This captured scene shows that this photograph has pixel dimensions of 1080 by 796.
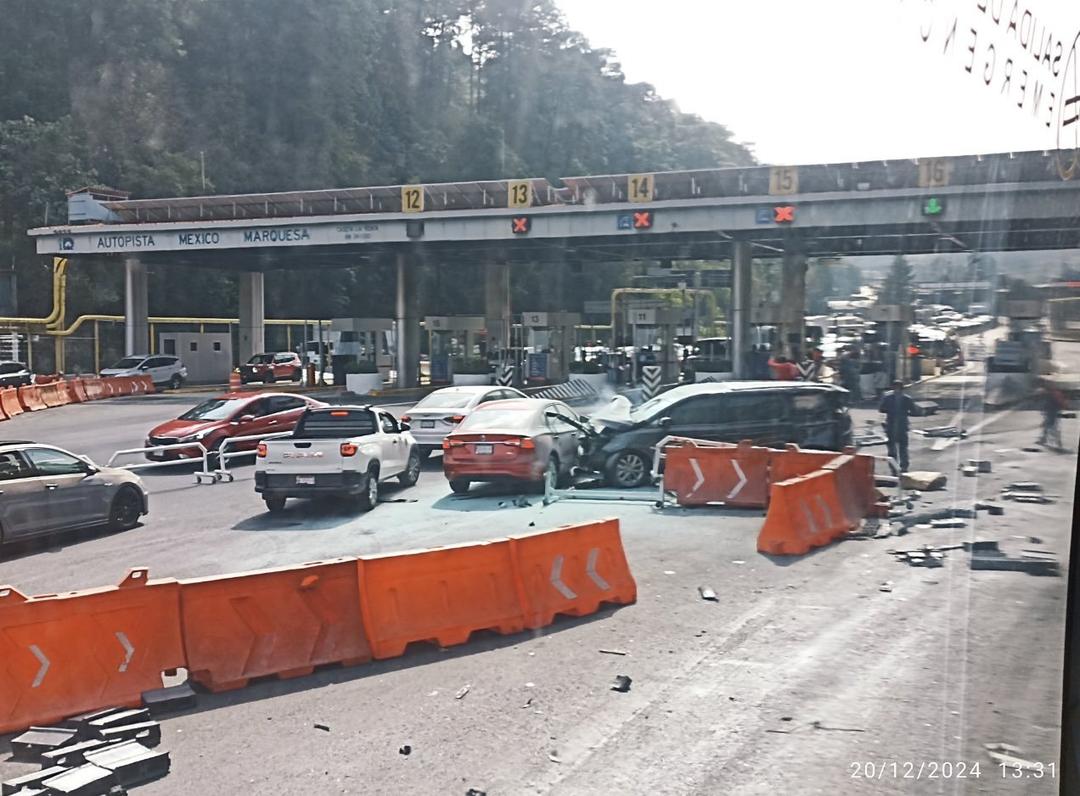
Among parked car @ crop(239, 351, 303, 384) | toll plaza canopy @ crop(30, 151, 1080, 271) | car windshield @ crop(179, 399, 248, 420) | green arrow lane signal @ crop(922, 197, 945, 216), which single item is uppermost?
toll plaza canopy @ crop(30, 151, 1080, 271)

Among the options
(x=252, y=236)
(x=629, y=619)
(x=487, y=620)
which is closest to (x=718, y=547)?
(x=629, y=619)

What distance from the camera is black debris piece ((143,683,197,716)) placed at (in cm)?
527

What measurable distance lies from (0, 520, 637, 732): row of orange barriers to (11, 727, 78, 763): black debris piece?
263mm

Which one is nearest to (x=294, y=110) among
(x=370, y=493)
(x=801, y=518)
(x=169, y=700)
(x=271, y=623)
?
(x=370, y=493)

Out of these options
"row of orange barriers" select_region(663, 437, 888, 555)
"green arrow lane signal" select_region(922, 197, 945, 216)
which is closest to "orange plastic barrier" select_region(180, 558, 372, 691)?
"green arrow lane signal" select_region(922, 197, 945, 216)

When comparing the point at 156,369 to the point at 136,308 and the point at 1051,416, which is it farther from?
the point at 1051,416

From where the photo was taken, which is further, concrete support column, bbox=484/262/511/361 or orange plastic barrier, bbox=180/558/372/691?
concrete support column, bbox=484/262/511/361

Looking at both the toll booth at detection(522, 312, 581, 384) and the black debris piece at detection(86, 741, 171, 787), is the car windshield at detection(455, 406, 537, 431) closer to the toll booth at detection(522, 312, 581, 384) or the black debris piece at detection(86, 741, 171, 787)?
the toll booth at detection(522, 312, 581, 384)

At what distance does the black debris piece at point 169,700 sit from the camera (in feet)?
17.3

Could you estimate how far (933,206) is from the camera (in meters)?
4.33

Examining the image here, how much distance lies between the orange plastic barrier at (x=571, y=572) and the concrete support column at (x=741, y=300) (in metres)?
1.88

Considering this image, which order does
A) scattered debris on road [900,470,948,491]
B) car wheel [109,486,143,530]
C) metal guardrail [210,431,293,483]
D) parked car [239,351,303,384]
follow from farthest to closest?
metal guardrail [210,431,293,483]
parked car [239,351,303,384]
car wheel [109,486,143,530]
scattered debris on road [900,470,948,491]

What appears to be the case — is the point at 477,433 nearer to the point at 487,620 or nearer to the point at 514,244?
the point at 514,244

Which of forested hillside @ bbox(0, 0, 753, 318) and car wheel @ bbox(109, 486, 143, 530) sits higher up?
forested hillside @ bbox(0, 0, 753, 318)
